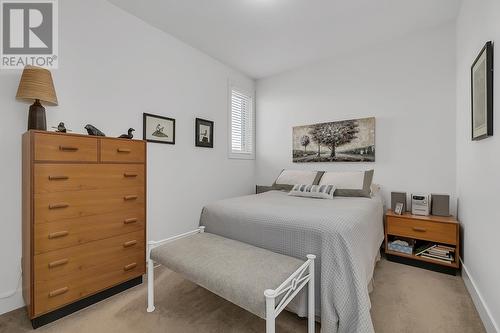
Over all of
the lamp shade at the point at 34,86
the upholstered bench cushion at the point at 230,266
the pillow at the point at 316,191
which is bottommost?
the upholstered bench cushion at the point at 230,266

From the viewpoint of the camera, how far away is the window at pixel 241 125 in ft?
12.3

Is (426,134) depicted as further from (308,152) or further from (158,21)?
(158,21)

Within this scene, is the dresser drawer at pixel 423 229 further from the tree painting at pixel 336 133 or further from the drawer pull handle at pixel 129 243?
the drawer pull handle at pixel 129 243

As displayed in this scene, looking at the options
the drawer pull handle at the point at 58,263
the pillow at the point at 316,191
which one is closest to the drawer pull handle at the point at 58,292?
the drawer pull handle at the point at 58,263

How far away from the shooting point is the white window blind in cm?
378

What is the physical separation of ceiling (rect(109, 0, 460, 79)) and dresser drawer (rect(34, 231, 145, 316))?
2.25m

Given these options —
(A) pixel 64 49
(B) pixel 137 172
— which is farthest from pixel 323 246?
(A) pixel 64 49

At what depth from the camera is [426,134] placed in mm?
2650

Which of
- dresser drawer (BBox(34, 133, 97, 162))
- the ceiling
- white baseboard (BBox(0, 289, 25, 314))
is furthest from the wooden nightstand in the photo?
white baseboard (BBox(0, 289, 25, 314))

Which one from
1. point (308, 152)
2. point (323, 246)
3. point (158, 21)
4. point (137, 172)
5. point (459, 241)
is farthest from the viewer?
point (308, 152)

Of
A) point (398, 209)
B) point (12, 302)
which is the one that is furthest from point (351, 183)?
point (12, 302)

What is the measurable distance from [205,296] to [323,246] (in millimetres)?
1112

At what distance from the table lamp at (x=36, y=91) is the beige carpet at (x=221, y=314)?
140 centimetres

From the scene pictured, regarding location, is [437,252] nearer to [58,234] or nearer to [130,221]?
[130,221]
